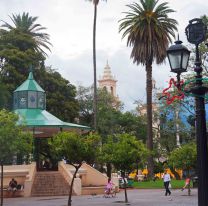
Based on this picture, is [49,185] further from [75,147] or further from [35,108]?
[75,147]

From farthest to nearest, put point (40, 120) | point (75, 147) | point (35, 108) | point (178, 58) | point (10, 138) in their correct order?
point (35, 108), point (40, 120), point (75, 147), point (10, 138), point (178, 58)

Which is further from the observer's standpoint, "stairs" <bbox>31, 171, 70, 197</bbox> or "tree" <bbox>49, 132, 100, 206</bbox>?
"stairs" <bbox>31, 171, 70, 197</bbox>

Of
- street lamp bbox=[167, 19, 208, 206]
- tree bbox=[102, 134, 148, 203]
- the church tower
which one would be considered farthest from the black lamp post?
the church tower

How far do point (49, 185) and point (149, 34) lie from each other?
1887 centimetres

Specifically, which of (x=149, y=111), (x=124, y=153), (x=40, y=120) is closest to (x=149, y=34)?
(x=149, y=111)

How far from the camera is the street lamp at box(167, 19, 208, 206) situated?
304 inches

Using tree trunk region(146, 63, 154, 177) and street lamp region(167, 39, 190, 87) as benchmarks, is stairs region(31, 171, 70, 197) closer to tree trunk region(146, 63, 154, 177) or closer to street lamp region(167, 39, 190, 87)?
tree trunk region(146, 63, 154, 177)

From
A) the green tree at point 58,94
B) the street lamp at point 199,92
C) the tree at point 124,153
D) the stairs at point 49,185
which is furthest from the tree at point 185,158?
the green tree at point 58,94

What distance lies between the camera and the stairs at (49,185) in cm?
3325

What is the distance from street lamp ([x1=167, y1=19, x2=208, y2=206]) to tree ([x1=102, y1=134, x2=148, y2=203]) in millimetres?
17269

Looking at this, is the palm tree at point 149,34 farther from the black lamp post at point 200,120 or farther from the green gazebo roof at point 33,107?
the black lamp post at point 200,120

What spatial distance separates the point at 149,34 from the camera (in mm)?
45375

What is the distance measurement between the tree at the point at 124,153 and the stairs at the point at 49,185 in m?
8.87

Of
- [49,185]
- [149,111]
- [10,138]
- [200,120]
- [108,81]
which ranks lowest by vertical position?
[49,185]
